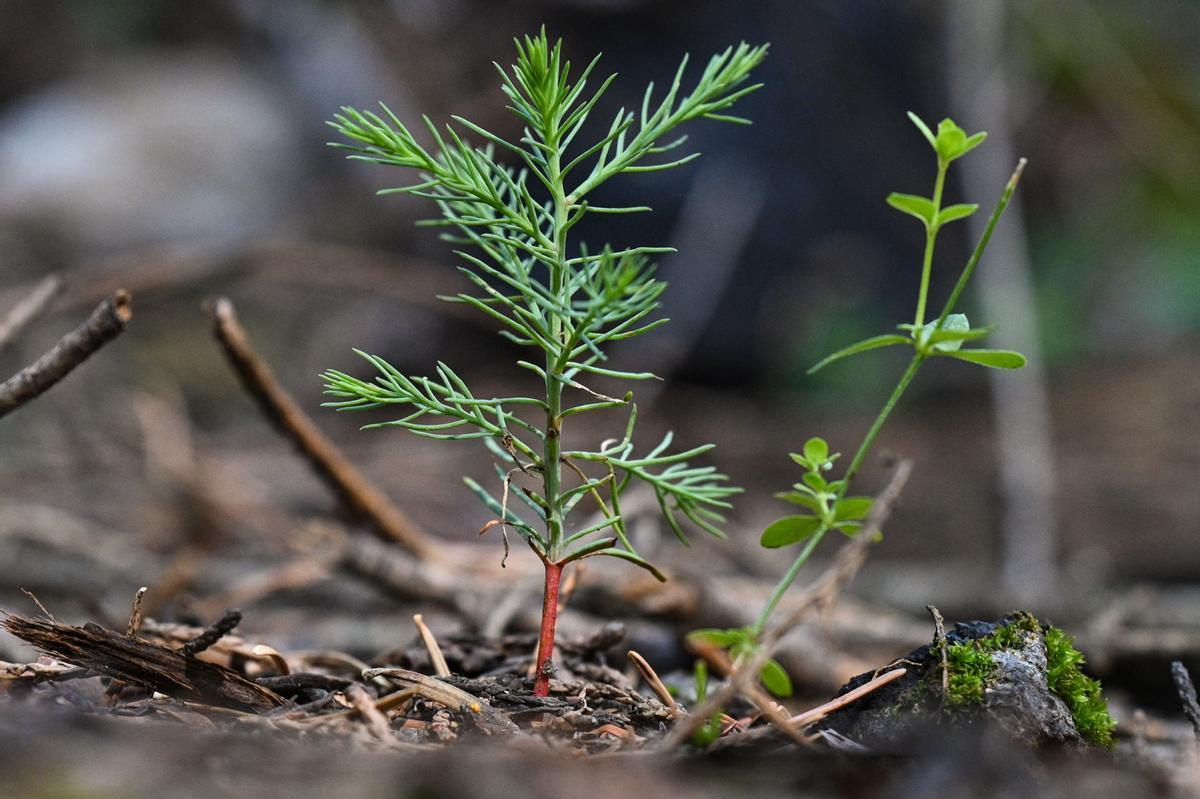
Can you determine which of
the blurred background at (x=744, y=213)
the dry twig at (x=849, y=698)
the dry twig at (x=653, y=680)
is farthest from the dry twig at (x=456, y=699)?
the blurred background at (x=744, y=213)

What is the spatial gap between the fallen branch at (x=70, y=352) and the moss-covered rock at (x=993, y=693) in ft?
3.41

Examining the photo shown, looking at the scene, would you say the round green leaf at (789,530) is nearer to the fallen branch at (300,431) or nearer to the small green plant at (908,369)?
the small green plant at (908,369)

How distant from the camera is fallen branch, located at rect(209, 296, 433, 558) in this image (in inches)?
72.9

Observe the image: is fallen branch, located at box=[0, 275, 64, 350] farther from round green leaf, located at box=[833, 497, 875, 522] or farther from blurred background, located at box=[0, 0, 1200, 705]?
blurred background, located at box=[0, 0, 1200, 705]

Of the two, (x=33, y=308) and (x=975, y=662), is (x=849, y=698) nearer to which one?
(x=975, y=662)

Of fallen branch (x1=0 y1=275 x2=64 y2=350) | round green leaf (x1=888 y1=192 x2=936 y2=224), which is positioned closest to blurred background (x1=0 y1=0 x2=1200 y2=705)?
fallen branch (x1=0 y1=275 x2=64 y2=350)

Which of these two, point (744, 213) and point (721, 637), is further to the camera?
point (744, 213)

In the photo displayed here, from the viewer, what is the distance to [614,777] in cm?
85

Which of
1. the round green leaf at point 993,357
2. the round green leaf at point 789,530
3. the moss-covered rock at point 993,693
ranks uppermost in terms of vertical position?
the round green leaf at point 993,357

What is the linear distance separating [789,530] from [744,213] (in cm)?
519

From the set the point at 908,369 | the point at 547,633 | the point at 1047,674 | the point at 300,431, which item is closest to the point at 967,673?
the point at 1047,674

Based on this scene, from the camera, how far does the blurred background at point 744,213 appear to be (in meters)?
5.24

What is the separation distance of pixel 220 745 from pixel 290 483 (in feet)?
12.1

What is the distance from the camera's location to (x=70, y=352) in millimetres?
1319
